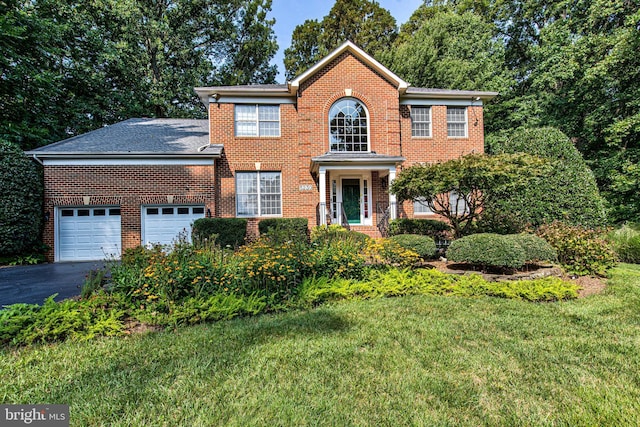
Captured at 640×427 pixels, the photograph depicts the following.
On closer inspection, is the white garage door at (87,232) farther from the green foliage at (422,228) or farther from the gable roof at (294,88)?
the green foliage at (422,228)

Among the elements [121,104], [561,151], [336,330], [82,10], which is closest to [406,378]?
[336,330]

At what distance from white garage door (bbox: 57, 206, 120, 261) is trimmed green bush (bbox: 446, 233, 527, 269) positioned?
11515 millimetres

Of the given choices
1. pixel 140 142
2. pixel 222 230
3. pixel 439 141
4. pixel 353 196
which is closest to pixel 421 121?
pixel 439 141


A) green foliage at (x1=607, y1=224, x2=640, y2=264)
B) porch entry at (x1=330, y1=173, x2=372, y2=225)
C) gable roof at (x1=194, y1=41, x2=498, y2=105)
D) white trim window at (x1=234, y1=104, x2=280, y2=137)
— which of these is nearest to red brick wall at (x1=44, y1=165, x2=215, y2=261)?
white trim window at (x1=234, y1=104, x2=280, y2=137)

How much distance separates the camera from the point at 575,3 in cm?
1666

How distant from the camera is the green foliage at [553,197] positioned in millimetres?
9141

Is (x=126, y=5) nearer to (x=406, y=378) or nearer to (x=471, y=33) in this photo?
(x=471, y=33)

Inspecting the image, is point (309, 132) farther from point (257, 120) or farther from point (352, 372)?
point (352, 372)

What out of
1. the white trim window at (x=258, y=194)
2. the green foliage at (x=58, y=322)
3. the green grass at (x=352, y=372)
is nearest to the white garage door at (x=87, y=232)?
the white trim window at (x=258, y=194)

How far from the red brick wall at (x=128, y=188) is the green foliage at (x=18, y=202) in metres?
0.38

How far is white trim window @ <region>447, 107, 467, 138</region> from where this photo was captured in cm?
1364

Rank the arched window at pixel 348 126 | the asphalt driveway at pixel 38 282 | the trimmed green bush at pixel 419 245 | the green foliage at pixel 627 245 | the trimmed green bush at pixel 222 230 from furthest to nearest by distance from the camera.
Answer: the arched window at pixel 348 126 → the trimmed green bush at pixel 222 230 → the green foliage at pixel 627 245 → the trimmed green bush at pixel 419 245 → the asphalt driveway at pixel 38 282

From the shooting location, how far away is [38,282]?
6992 mm

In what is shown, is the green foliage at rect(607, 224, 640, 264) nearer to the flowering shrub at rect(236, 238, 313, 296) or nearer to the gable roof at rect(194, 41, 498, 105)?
the gable roof at rect(194, 41, 498, 105)
